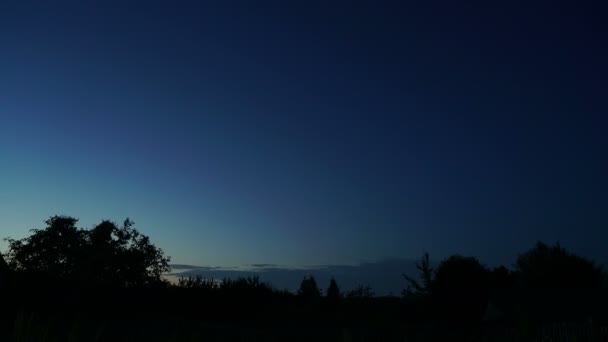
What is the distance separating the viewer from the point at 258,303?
18609mm

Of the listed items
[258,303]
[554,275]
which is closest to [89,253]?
[258,303]

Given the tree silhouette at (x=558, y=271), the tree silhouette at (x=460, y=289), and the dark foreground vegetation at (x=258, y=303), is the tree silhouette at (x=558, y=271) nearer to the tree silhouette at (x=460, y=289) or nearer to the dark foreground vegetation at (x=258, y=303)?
the dark foreground vegetation at (x=258, y=303)

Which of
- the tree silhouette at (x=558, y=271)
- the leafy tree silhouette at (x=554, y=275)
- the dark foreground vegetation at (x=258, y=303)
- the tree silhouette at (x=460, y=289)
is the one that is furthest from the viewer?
the tree silhouette at (x=558, y=271)

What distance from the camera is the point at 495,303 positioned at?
1602 inches

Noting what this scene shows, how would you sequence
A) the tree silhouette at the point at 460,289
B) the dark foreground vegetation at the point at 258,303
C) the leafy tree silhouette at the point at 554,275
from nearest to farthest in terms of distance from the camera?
the dark foreground vegetation at the point at 258,303 < the leafy tree silhouette at the point at 554,275 < the tree silhouette at the point at 460,289

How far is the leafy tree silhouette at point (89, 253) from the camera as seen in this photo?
166ft

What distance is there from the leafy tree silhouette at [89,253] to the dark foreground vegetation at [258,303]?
0.41 ft

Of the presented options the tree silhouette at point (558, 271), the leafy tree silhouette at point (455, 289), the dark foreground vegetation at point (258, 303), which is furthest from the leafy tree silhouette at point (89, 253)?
the tree silhouette at point (558, 271)

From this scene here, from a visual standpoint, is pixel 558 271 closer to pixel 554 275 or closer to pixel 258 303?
pixel 554 275

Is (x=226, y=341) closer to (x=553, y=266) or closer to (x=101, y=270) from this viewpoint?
(x=101, y=270)

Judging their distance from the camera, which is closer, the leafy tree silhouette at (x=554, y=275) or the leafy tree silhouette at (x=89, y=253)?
the leafy tree silhouette at (x=554, y=275)

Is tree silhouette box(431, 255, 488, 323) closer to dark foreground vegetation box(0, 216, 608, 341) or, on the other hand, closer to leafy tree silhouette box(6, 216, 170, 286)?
dark foreground vegetation box(0, 216, 608, 341)

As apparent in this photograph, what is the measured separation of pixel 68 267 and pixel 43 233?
7.99 m

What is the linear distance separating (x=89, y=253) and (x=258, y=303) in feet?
129
